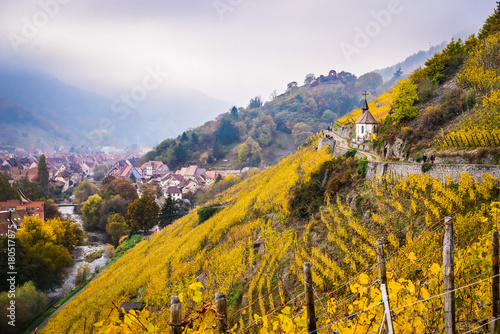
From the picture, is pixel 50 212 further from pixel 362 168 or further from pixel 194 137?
pixel 194 137

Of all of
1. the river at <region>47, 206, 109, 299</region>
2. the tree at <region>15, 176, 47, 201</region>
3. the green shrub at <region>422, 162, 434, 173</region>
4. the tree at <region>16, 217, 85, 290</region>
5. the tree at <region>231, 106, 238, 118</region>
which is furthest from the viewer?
the tree at <region>231, 106, 238, 118</region>

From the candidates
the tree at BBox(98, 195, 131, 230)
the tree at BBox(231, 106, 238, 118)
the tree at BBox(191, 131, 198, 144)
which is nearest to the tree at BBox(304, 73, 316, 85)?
the tree at BBox(231, 106, 238, 118)

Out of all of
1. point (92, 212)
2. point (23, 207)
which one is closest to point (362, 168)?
point (23, 207)

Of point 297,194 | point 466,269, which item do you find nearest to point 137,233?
point 297,194

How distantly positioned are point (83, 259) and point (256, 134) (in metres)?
57.0

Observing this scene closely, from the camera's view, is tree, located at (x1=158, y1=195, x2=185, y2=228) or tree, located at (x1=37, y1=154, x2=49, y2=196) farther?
tree, located at (x1=37, y1=154, x2=49, y2=196)

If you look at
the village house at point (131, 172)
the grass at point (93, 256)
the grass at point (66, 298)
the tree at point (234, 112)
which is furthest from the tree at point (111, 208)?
the tree at point (234, 112)

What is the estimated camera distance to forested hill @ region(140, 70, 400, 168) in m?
73.3

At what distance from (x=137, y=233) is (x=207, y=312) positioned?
3482cm

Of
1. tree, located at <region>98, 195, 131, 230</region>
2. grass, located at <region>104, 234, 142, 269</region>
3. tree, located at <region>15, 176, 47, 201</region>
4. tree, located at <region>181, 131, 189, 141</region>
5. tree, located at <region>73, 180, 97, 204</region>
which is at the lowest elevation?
grass, located at <region>104, 234, 142, 269</region>

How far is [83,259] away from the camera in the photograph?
28938 mm

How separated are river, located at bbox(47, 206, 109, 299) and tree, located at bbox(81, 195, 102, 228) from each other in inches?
52.2

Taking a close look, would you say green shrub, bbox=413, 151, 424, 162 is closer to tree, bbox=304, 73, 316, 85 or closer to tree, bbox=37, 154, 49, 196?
tree, bbox=37, 154, 49, 196

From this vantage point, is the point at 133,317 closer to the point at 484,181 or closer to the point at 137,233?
the point at 484,181
